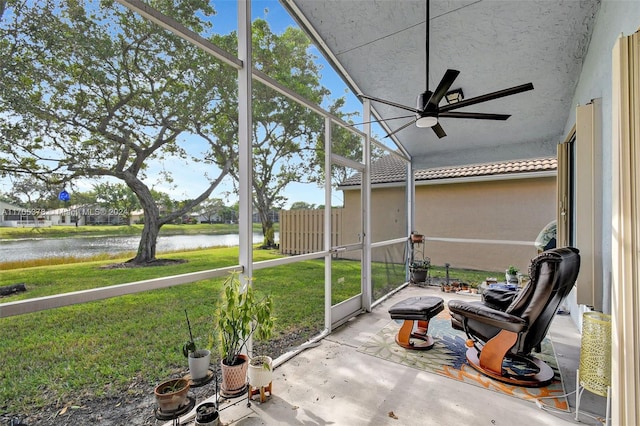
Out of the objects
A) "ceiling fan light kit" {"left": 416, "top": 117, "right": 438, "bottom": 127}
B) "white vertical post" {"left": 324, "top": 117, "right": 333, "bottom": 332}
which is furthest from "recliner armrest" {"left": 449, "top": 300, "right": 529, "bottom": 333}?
"ceiling fan light kit" {"left": 416, "top": 117, "right": 438, "bottom": 127}

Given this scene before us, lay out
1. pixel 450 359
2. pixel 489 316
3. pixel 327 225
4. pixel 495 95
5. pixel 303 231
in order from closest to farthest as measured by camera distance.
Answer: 1. pixel 495 95
2. pixel 489 316
3. pixel 450 359
4. pixel 303 231
5. pixel 327 225

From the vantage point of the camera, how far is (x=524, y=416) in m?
2.11

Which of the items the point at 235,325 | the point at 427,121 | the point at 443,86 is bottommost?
the point at 235,325

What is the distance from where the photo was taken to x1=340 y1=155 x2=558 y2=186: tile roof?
15.8 ft

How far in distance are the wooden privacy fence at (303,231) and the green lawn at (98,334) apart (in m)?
0.30

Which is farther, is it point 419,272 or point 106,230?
point 419,272

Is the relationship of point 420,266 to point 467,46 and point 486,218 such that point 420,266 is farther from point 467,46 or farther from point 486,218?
point 467,46

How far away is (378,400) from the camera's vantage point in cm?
228

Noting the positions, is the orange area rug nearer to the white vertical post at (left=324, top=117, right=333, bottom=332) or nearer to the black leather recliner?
the black leather recliner

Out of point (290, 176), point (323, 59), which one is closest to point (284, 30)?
point (323, 59)

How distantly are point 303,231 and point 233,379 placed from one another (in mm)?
1798

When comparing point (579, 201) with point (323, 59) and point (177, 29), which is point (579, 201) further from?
point (177, 29)

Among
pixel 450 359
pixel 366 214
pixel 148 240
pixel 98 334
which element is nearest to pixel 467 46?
pixel 366 214

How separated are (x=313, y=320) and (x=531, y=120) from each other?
4560 mm
